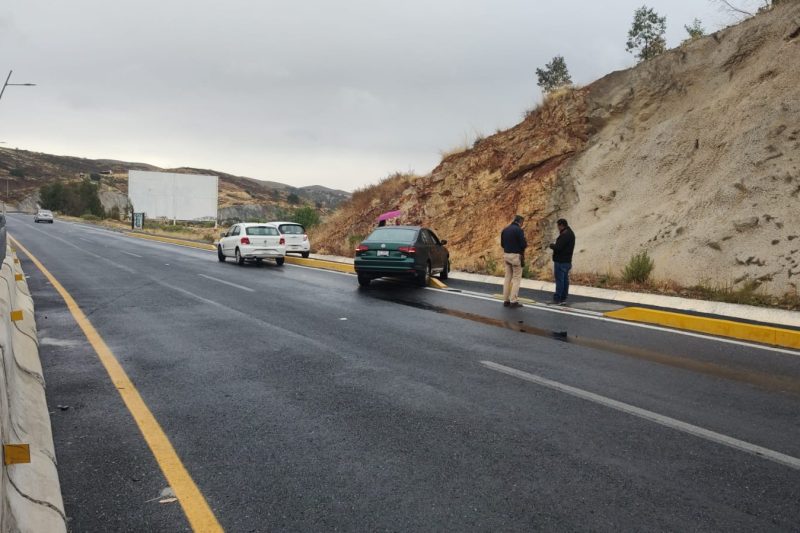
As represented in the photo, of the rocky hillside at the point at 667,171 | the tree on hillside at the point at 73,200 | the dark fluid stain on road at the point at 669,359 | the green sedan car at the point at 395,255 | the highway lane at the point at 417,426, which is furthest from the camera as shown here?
the tree on hillside at the point at 73,200

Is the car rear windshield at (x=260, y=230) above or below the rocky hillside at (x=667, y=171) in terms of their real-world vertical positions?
below

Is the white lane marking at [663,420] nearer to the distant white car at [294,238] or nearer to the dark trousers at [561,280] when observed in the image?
the dark trousers at [561,280]

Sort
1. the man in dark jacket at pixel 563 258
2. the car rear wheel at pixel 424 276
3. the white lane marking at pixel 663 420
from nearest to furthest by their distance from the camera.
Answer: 1. the white lane marking at pixel 663 420
2. the man in dark jacket at pixel 563 258
3. the car rear wheel at pixel 424 276

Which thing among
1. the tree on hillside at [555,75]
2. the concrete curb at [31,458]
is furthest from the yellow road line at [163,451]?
the tree on hillside at [555,75]

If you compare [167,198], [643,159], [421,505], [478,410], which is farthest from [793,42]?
[167,198]

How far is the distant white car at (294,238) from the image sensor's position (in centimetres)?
2588

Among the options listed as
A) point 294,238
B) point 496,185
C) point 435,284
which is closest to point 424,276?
point 435,284

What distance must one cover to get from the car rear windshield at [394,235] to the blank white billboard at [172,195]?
229ft

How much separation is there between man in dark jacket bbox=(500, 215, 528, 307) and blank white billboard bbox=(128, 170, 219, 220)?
74052mm

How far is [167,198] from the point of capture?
80.9 m

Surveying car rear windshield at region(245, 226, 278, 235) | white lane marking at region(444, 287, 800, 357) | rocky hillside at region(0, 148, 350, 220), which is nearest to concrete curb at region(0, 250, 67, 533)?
white lane marking at region(444, 287, 800, 357)

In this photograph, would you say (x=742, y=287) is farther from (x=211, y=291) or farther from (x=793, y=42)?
(x=211, y=291)

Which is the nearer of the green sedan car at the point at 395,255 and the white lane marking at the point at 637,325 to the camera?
the white lane marking at the point at 637,325

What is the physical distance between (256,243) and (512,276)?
12227 mm
